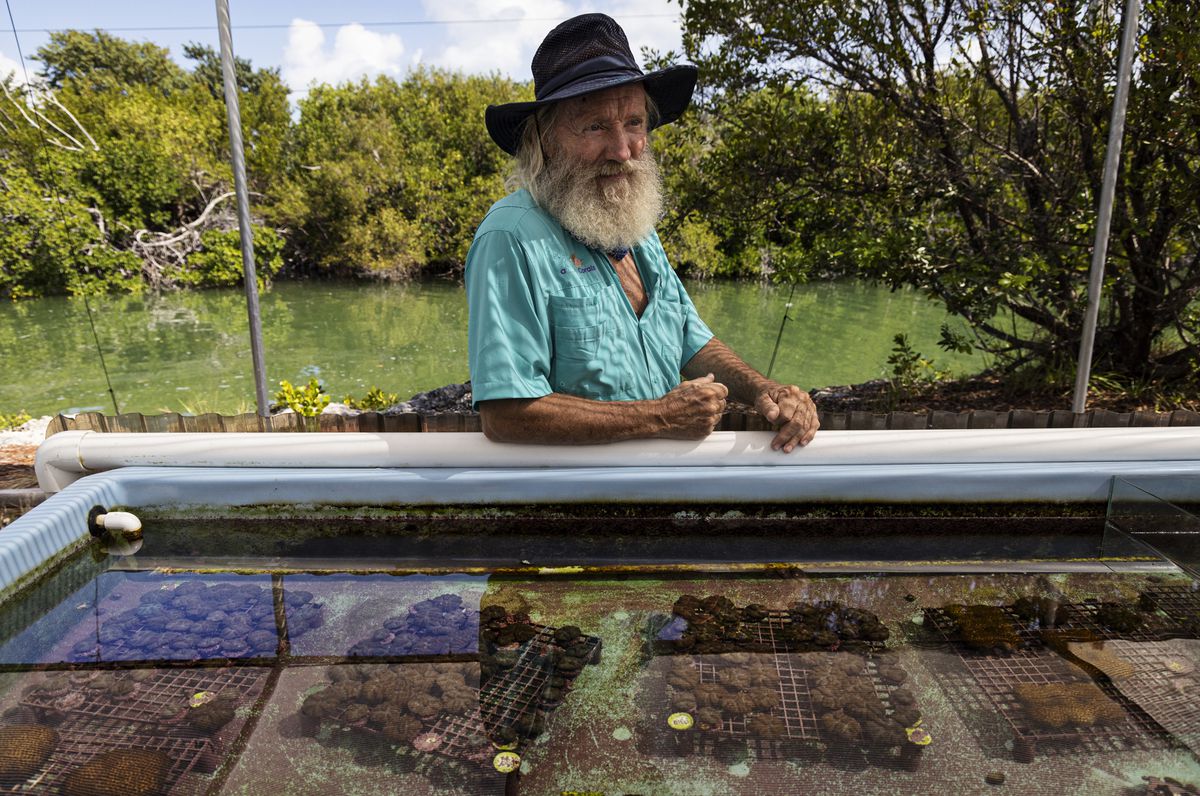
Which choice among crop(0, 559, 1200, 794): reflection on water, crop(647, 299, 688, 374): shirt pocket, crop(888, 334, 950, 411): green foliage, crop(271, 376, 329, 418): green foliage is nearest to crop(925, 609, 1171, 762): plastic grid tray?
crop(0, 559, 1200, 794): reflection on water

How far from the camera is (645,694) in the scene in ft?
3.98

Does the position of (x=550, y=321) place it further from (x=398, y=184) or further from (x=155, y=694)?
(x=398, y=184)

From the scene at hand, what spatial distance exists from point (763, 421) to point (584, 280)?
1.93ft

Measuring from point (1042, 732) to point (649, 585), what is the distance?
72cm

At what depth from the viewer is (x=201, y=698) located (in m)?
1.17

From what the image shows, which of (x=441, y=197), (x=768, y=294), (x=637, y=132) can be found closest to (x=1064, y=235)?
(x=637, y=132)

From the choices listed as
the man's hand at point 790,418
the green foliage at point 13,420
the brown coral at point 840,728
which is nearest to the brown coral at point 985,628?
the brown coral at point 840,728

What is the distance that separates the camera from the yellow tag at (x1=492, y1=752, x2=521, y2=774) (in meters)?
1.04

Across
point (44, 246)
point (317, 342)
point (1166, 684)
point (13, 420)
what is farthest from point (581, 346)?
point (44, 246)

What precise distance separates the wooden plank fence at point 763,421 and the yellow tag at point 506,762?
1.06m

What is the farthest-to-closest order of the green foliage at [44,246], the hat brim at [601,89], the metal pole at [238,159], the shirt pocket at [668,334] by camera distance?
the green foliage at [44,246], the metal pole at [238,159], the shirt pocket at [668,334], the hat brim at [601,89]

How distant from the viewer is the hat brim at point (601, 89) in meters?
1.70

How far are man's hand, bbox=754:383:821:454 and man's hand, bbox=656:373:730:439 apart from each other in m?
0.14

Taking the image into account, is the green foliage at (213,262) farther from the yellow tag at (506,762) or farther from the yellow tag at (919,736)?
the yellow tag at (919,736)
